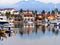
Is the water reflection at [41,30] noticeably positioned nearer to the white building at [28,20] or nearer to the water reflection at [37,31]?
the water reflection at [37,31]

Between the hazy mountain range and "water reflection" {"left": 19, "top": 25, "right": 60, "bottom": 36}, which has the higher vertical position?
the hazy mountain range

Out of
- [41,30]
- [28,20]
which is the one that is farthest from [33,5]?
[41,30]

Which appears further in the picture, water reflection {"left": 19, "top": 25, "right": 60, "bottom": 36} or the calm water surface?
water reflection {"left": 19, "top": 25, "right": 60, "bottom": 36}

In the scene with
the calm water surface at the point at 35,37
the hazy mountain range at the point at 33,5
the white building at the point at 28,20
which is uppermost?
the hazy mountain range at the point at 33,5

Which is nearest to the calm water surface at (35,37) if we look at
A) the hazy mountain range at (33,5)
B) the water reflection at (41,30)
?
the water reflection at (41,30)

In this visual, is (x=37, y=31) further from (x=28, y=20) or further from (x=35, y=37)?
(x=28, y=20)

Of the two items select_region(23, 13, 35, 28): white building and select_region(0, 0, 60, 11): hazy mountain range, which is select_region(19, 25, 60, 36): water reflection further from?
select_region(0, 0, 60, 11): hazy mountain range

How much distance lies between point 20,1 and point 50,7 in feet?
1.34

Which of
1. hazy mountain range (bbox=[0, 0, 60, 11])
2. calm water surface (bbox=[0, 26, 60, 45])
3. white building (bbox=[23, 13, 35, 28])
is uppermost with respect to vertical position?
hazy mountain range (bbox=[0, 0, 60, 11])

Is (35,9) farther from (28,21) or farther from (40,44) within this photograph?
(40,44)

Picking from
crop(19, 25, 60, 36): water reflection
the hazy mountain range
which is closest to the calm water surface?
crop(19, 25, 60, 36): water reflection

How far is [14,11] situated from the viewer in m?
2.64

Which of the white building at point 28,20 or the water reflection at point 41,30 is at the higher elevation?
the white building at point 28,20

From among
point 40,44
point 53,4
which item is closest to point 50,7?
point 53,4
